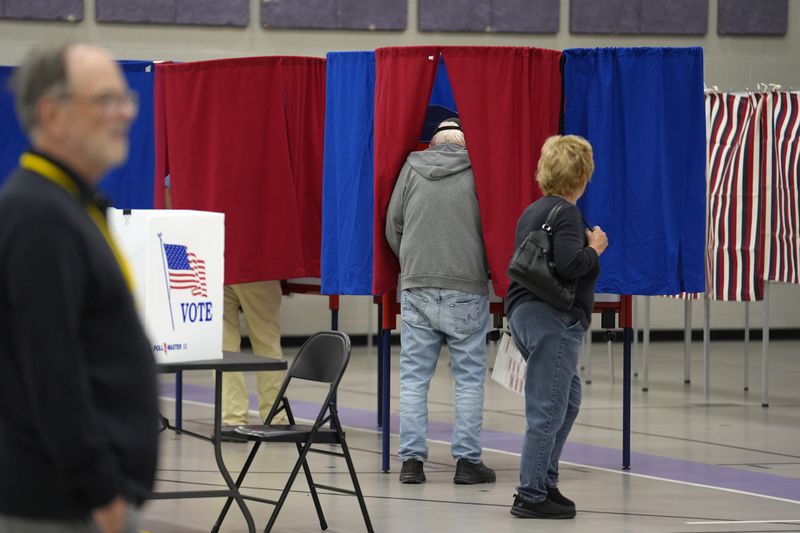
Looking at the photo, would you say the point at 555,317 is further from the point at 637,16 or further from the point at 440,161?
the point at 637,16

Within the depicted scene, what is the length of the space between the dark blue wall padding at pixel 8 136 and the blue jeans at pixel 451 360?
2892 millimetres

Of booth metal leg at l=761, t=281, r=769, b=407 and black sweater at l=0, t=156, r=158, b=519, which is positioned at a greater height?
black sweater at l=0, t=156, r=158, b=519

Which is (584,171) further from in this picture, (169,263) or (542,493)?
(169,263)

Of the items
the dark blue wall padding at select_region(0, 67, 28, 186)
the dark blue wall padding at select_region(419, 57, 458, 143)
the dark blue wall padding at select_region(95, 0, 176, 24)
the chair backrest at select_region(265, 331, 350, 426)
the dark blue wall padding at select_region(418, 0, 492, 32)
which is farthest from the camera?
the dark blue wall padding at select_region(418, 0, 492, 32)

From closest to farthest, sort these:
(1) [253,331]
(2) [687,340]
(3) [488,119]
A: (3) [488,119]
(1) [253,331]
(2) [687,340]

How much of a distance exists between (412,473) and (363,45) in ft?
26.1

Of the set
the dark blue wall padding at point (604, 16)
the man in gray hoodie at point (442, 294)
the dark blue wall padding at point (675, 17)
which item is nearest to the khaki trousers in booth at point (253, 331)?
the man in gray hoodie at point (442, 294)

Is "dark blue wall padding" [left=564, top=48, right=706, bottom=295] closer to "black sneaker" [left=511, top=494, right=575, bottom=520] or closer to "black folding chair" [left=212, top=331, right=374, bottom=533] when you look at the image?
"black sneaker" [left=511, top=494, right=575, bottom=520]

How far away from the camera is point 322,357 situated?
5195 mm

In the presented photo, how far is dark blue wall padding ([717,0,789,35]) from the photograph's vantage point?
14.0 meters

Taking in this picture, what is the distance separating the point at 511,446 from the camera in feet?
23.7

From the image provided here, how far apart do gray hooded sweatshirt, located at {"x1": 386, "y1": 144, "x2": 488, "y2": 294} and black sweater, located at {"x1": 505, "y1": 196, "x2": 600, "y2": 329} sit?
2.77 feet

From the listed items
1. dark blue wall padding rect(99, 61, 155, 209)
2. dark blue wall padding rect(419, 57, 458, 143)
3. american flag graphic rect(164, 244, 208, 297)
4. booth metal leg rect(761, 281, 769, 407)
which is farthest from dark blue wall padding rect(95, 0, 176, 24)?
american flag graphic rect(164, 244, 208, 297)

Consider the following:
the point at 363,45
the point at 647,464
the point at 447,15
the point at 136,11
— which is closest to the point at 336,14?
the point at 363,45
